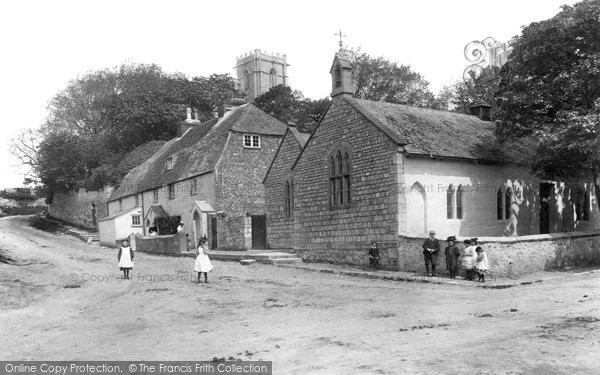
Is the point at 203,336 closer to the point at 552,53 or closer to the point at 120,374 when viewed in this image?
the point at 120,374

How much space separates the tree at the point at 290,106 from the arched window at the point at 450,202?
107 feet

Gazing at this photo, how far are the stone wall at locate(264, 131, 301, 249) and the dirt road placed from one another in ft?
32.9

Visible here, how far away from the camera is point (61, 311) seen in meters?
15.3

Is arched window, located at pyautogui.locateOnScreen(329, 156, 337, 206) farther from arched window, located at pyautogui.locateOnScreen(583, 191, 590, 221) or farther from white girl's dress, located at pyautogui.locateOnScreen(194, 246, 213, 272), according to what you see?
arched window, located at pyautogui.locateOnScreen(583, 191, 590, 221)

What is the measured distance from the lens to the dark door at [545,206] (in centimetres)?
2860

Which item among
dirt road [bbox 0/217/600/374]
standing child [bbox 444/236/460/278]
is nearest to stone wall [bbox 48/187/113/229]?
dirt road [bbox 0/217/600/374]

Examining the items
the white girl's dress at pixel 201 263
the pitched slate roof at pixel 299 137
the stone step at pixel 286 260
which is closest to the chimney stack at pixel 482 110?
the pitched slate roof at pixel 299 137

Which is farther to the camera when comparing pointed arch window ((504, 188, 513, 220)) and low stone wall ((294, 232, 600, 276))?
pointed arch window ((504, 188, 513, 220))

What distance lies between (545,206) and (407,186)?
10073 mm

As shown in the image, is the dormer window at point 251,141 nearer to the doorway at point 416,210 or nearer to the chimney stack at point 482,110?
the chimney stack at point 482,110

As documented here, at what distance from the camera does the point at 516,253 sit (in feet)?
65.5

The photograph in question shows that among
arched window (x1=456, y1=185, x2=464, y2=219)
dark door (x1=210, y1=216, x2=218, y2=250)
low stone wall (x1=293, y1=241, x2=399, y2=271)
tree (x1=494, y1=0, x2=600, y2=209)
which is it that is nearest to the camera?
tree (x1=494, y1=0, x2=600, y2=209)

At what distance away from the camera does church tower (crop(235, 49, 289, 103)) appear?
358ft

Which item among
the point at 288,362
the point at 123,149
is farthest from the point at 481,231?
the point at 123,149
